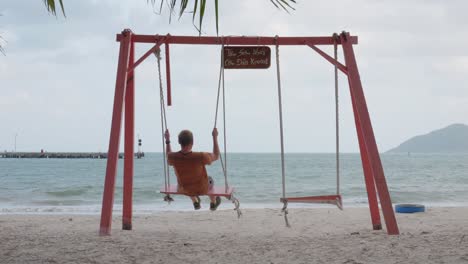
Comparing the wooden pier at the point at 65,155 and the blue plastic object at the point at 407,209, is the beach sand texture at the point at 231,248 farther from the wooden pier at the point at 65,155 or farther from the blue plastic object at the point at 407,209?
the wooden pier at the point at 65,155

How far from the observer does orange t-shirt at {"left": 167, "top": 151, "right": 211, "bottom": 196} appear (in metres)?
6.01

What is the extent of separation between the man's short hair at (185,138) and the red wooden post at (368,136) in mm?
1858

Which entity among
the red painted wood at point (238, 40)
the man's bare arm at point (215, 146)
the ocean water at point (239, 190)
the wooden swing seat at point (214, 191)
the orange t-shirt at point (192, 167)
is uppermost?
the red painted wood at point (238, 40)

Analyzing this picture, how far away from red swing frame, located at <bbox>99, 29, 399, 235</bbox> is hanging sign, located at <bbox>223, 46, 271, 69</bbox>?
8cm

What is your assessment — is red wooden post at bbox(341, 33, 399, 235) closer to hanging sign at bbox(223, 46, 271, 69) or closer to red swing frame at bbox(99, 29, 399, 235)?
red swing frame at bbox(99, 29, 399, 235)

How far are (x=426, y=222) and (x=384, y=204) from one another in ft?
11.7

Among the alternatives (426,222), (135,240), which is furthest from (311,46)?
(426,222)

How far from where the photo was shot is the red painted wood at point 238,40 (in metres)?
6.53

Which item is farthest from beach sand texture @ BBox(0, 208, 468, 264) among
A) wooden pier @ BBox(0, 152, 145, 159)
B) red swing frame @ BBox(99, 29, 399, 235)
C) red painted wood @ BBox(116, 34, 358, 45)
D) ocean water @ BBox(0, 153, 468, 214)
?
wooden pier @ BBox(0, 152, 145, 159)

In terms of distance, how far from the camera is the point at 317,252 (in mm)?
5273

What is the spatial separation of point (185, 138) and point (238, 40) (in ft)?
4.58

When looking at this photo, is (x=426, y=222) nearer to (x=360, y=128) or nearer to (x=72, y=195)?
(x=360, y=128)

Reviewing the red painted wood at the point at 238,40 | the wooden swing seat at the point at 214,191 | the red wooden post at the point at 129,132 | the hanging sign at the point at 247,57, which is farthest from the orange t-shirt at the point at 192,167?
the red painted wood at the point at 238,40

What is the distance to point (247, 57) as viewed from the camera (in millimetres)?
6578
